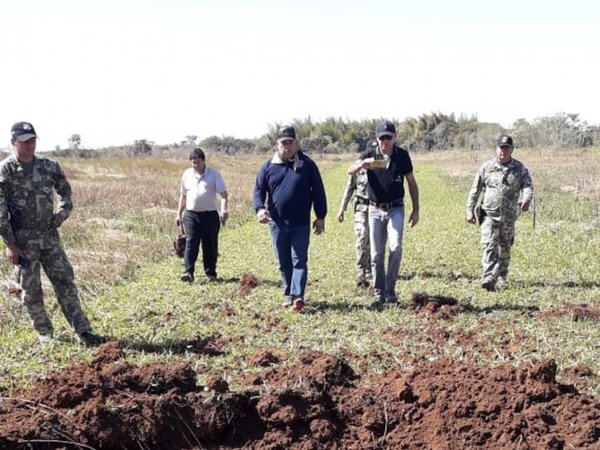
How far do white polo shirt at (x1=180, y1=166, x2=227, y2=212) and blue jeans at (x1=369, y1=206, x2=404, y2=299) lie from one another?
2544 mm

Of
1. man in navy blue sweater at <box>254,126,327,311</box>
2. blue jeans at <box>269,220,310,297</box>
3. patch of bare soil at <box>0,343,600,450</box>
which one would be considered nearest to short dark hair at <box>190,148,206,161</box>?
man in navy blue sweater at <box>254,126,327,311</box>

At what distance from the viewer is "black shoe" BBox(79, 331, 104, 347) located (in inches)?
233

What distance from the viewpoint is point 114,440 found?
3783mm

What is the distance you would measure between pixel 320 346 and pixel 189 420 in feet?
6.66

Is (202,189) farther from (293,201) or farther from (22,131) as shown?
Result: (22,131)

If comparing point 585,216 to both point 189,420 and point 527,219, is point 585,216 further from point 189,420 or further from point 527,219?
point 189,420

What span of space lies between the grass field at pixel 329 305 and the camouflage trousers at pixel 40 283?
216 mm

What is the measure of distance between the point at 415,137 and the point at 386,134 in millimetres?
69823

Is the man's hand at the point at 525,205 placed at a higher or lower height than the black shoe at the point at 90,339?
higher

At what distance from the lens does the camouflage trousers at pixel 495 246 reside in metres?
7.85

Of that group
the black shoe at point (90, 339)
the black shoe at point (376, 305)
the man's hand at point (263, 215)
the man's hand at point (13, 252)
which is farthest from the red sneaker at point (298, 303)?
the man's hand at point (13, 252)

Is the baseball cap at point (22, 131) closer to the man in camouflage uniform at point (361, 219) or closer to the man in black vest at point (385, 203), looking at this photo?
the man in black vest at point (385, 203)

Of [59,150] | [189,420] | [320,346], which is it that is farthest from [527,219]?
[59,150]

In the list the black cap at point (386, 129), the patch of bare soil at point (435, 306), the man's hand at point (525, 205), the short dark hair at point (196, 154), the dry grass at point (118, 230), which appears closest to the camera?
the patch of bare soil at point (435, 306)
